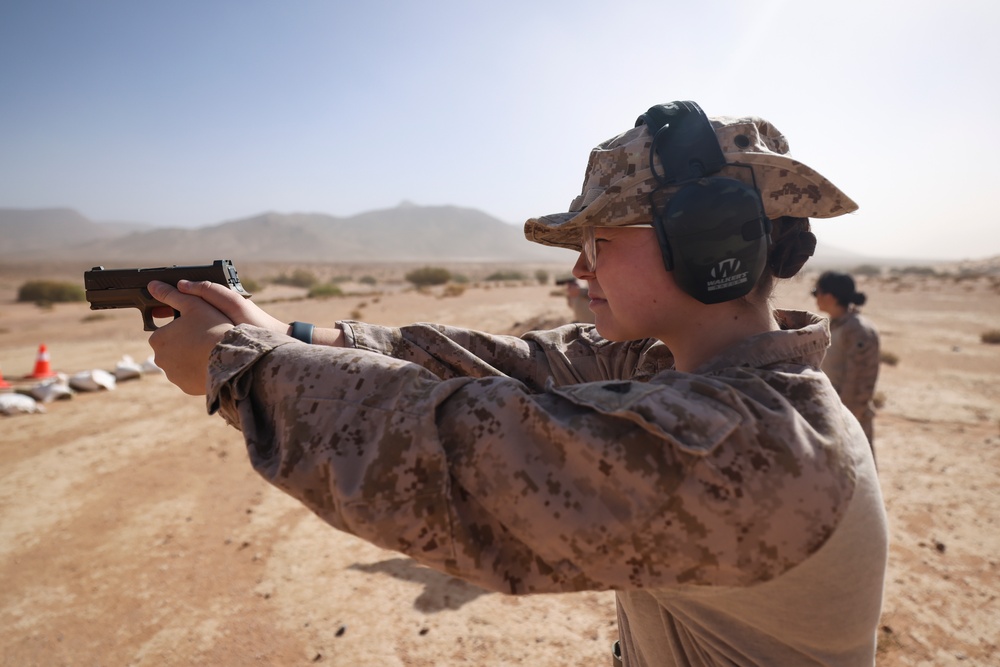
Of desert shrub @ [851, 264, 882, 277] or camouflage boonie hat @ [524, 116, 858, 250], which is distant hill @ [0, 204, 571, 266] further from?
camouflage boonie hat @ [524, 116, 858, 250]

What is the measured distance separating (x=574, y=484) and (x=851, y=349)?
5073mm

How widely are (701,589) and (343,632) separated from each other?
312 centimetres

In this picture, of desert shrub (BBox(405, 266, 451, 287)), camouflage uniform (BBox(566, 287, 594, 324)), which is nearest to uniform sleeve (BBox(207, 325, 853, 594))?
camouflage uniform (BBox(566, 287, 594, 324))

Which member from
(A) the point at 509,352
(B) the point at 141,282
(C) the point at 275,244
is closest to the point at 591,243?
(A) the point at 509,352

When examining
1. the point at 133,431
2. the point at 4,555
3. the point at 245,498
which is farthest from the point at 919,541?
the point at 133,431

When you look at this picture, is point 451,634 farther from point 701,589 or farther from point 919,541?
point 919,541

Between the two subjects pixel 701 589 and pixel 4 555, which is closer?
pixel 701 589

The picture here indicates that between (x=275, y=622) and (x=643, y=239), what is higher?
(x=643, y=239)

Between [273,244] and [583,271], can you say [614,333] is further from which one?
[273,244]

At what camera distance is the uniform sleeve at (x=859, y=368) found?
4.82m

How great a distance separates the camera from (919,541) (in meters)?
4.60

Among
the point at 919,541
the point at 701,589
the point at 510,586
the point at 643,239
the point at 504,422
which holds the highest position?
the point at 643,239

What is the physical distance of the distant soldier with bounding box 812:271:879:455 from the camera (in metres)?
4.83

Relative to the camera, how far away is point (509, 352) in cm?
199
